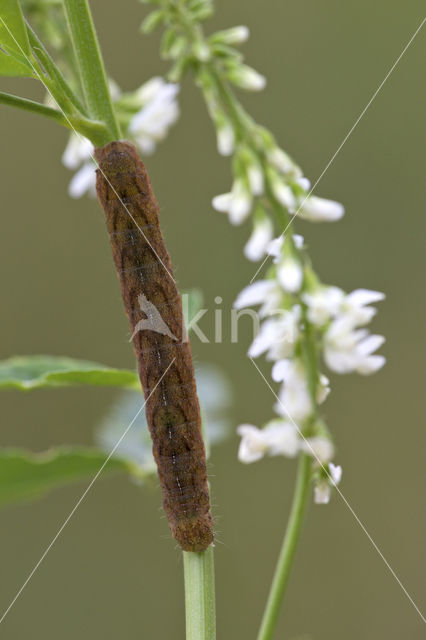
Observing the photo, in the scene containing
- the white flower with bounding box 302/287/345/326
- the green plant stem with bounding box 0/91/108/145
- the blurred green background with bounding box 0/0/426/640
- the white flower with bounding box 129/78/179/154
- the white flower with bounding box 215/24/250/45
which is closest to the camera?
the green plant stem with bounding box 0/91/108/145

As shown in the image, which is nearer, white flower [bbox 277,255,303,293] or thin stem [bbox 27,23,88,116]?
thin stem [bbox 27,23,88,116]

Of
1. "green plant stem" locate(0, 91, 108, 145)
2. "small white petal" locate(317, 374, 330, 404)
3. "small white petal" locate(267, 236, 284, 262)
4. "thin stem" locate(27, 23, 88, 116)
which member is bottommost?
"small white petal" locate(317, 374, 330, 404)

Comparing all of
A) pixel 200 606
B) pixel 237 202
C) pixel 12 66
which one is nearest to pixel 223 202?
pixel 237 202

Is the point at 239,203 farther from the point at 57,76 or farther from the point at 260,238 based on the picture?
the point at 57,76

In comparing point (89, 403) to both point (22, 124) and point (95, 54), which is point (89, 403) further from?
point (95, 54)

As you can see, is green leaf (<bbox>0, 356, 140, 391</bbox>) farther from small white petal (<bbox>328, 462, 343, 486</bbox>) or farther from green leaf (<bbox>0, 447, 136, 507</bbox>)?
small white petal (<bbox>328, 462, 343, 486</bbox>)

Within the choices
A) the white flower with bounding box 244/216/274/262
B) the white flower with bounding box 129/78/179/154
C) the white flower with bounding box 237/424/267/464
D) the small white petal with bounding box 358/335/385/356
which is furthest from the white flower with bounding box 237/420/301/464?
the white flower with bounding box 129/78/179/154

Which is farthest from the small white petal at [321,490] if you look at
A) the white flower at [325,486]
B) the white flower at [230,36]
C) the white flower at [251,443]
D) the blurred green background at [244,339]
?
the blurred green background at [244,339]
